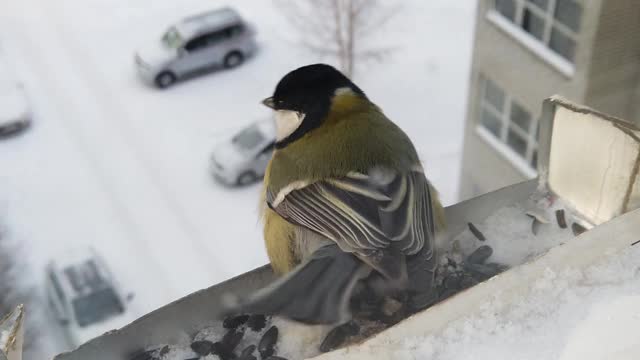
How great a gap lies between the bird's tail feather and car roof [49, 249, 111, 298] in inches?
112

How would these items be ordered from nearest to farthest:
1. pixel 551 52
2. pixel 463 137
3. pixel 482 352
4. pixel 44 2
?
pixel 482 352, pixel 551 52, pixel 463 137, pixel 44 2

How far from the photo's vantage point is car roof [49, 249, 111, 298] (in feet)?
11.5

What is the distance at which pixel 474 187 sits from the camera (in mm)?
3676

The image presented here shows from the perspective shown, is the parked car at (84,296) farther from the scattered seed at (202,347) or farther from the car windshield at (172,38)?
the scattered seed at (202,347)

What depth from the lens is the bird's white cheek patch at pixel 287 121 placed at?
3.59 feet

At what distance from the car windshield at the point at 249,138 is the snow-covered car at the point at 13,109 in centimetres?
123

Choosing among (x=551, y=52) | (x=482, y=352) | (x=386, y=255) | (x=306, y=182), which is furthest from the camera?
(x=551, y=52)

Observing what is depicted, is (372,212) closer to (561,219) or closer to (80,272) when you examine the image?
(561,219)

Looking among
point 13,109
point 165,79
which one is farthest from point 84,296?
point 165,79

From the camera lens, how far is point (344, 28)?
4520 mm

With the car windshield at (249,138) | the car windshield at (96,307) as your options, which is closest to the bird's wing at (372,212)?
the car windshield at (96,307)

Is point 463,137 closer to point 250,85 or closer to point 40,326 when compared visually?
point 250,85

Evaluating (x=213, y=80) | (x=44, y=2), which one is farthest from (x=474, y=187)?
(x=44, y=2)

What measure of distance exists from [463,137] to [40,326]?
206cm
